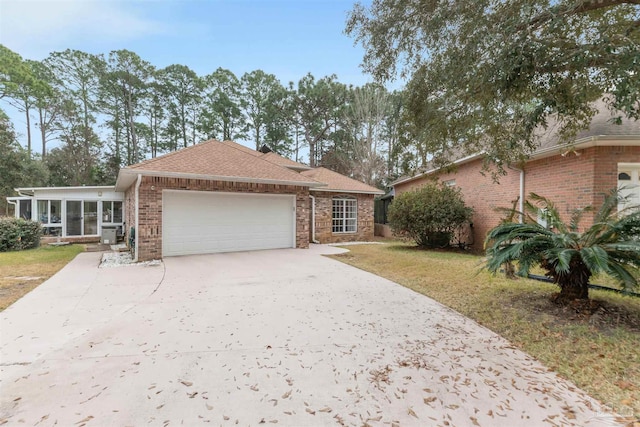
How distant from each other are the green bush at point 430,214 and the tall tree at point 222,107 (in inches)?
929

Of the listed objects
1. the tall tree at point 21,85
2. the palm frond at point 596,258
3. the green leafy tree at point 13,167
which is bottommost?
the palm frond at point 596,258

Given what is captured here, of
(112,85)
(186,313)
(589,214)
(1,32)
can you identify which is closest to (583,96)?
(589,214)

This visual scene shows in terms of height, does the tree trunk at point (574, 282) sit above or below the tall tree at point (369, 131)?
below

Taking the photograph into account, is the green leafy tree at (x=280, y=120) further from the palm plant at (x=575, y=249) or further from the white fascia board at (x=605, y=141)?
the palm plant at (x=575, y=249)

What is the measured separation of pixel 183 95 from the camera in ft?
98.8

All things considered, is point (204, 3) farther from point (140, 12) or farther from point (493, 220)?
point (493, 220)

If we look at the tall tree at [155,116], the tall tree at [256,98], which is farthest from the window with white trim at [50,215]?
the tall tree at [256,98]

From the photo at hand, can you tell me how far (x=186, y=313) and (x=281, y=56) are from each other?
1131 centimetres

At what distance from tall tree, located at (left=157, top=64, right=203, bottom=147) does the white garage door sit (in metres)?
23.5

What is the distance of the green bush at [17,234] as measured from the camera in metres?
11.3

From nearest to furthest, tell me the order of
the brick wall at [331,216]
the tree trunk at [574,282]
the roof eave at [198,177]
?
the tree trunk at [574,282] → the roof eave at [198,177] → the brick wall at [331,216]

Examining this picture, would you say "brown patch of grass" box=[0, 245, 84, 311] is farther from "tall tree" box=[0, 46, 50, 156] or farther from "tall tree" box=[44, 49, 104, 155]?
"tall tree" box=[44, 49, 104, 155]

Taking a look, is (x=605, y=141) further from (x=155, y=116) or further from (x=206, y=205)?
(x=155, y=116)

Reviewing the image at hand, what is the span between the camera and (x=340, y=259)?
10.0 metres
